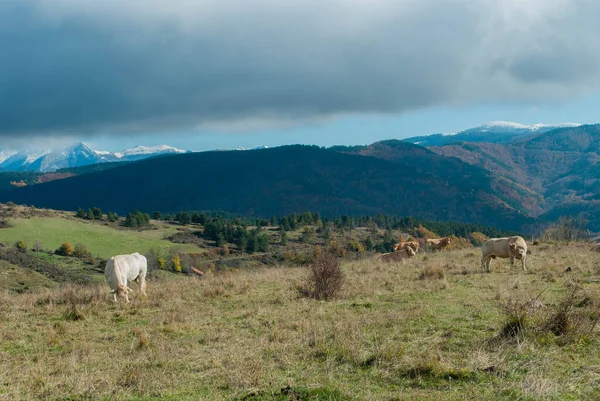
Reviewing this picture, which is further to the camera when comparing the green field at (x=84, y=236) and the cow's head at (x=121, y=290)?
the green field at (x=84, y=236)

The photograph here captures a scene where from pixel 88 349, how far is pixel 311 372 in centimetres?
493

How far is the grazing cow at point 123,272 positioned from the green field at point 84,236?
79.9m

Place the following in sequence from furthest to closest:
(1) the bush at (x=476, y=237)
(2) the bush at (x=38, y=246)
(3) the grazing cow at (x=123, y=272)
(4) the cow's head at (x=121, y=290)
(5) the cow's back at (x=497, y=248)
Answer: (1) the bush at (x=476, y=237) → (2) the bush at (x=38, y=246) → (5) the cow's back at (x=497, y=248) → (3) the grazing cow at (x=123, y=272) → (4) the cow's head at (x=121, y=290)

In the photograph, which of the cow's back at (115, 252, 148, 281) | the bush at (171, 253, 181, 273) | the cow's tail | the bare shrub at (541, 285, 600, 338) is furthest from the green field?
the bare shrub at (541, 285, 600, 338)

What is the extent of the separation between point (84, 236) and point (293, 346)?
104m

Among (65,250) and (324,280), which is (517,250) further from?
(65,250)

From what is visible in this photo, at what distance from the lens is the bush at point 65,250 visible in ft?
288

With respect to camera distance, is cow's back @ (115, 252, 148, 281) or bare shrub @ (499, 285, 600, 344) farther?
cow's back @ (115, 252, 148, 281)

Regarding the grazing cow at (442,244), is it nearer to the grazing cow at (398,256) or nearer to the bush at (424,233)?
the grazing cow at (398,256)

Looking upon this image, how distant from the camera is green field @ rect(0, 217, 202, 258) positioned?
300 feet

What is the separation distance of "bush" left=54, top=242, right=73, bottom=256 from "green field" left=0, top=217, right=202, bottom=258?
2.33 m

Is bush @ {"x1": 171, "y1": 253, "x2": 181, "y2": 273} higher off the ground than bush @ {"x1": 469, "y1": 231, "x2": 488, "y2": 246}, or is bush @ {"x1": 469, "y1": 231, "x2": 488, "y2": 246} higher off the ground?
bush @ {"x1": 171, "y1": 253, "x2": 181, "y2": 273}

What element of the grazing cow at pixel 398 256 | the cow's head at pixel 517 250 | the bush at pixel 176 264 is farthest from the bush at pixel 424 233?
the cow's head at pixel 517 250

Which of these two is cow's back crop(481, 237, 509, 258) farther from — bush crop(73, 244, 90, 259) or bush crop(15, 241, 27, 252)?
bush crop(73, 244, 90, 259)
